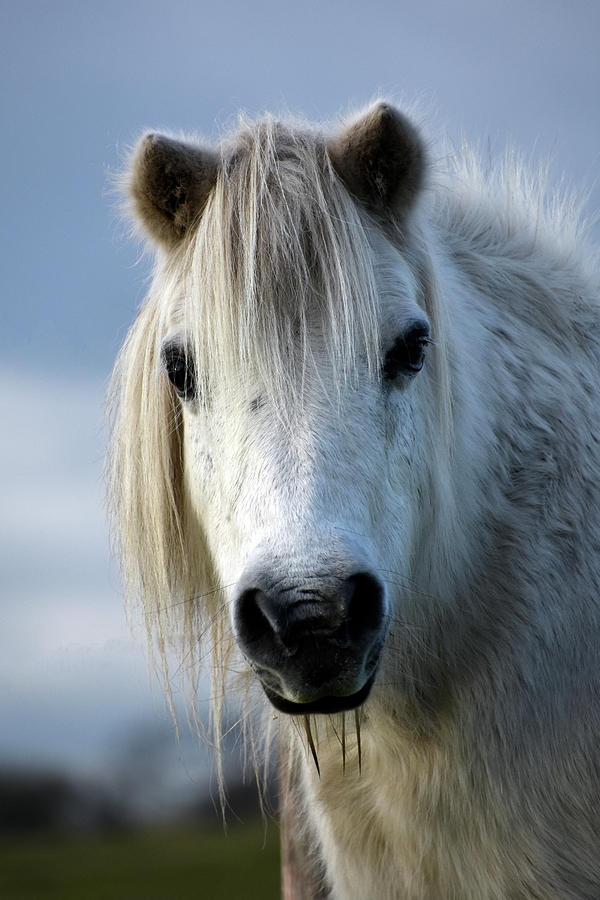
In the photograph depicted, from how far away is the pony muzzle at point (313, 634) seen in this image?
6.27ft

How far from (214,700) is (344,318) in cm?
158

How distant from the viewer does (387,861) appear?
2994 mm

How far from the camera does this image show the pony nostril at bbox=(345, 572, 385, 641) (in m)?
1.98

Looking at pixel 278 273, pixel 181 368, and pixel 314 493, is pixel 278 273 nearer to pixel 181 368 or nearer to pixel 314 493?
pixel 181 368

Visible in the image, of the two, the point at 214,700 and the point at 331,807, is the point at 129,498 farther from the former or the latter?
the point at 331,807

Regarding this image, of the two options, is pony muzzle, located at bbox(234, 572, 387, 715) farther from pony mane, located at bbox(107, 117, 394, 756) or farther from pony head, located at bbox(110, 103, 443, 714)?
pony mane, located at bbox(107, 117, 394, 756)

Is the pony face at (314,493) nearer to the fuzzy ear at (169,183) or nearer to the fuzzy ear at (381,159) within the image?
the fuzzy ear at (381,159)

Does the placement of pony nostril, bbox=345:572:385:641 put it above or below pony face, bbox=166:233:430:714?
below

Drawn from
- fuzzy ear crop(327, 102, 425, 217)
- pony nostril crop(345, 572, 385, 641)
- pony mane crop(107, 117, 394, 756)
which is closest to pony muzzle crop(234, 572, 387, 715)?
pony nostril crop(345, 572, 385, 641)

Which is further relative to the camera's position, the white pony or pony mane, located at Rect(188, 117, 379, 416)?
pony mane, located at Rect(188, 117, 379, 416)

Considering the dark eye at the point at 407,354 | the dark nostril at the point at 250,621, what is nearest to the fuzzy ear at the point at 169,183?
the dark eye at the point at 407,354

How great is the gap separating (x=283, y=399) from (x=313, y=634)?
652 millimetres

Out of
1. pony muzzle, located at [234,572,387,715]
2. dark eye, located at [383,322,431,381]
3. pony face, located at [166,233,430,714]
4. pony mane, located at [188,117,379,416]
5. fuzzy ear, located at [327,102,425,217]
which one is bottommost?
pony muzzle, located at [234,572,387,715]

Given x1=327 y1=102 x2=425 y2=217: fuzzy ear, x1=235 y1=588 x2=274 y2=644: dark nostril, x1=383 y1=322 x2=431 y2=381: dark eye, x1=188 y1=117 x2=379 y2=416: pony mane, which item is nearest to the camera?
x1=235 y1=588 x2=274 y2=644: dark nostril
